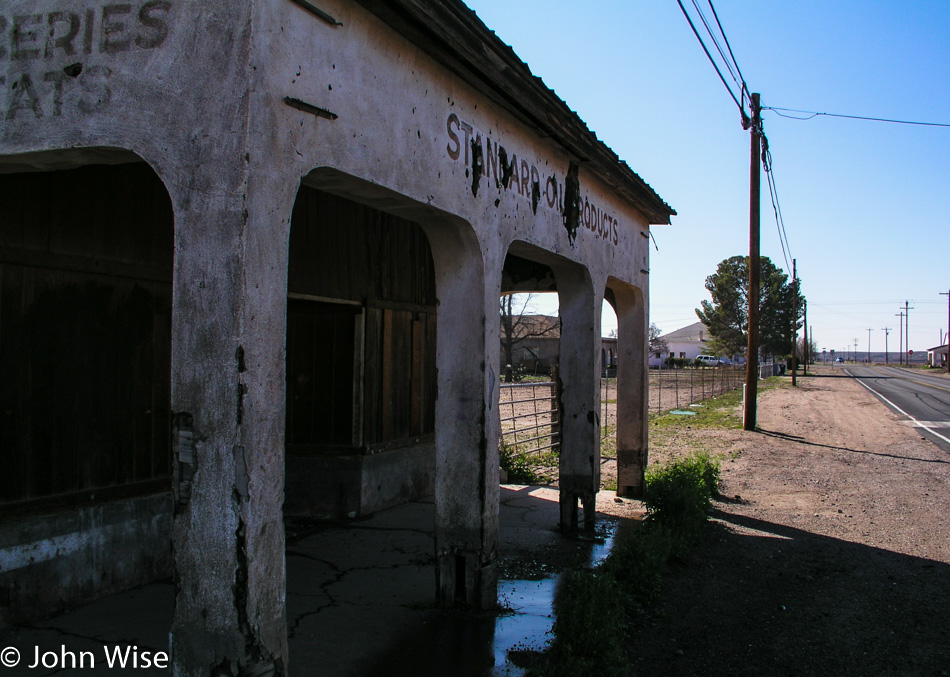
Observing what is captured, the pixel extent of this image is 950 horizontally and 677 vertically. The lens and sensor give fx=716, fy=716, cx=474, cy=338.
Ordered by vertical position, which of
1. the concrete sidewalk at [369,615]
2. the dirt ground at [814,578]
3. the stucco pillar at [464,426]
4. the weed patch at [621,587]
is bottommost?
the dirt ground at [814,578]

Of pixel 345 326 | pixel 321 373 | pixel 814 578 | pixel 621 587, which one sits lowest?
pixel 814 578

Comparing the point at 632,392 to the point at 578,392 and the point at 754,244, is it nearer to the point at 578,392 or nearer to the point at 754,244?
the point at 578,392

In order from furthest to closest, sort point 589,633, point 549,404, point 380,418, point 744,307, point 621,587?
point 744,307 < point 549,404 < point 380,418 < point 621,587 < point 589,633

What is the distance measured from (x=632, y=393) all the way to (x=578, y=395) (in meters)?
2.40

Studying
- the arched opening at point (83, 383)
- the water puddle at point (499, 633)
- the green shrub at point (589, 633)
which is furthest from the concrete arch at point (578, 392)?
the arched opening at point (83, 383)

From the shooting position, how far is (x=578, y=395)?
24.9 feet

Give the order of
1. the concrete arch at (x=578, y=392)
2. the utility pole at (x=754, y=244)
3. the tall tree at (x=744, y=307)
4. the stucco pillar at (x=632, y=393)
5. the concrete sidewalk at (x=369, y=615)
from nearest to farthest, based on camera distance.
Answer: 1. the concrete sidewalk at (x=369, y=615)
2. the concrete arch at (x=578, y=392)
3. the stucco pillar at (x=632, y=393)
4. the utility pole at (x=754, y=244)
5. the tall tree at (x=744, y=307)

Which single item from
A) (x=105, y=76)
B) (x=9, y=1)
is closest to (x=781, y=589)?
(x=105, y=76)

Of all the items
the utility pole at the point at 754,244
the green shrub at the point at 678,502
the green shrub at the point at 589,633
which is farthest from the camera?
the utility pole at the point at 754,244

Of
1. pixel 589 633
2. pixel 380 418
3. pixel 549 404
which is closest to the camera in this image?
pixel 589 633

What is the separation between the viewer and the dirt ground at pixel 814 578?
4.67 m

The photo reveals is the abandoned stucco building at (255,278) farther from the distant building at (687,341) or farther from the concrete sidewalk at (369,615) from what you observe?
the distant building at (687,341)

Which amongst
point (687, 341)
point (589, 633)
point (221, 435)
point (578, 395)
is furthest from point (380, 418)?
point (687, 341)

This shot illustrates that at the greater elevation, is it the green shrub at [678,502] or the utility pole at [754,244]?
the utility pole at [754,244]
